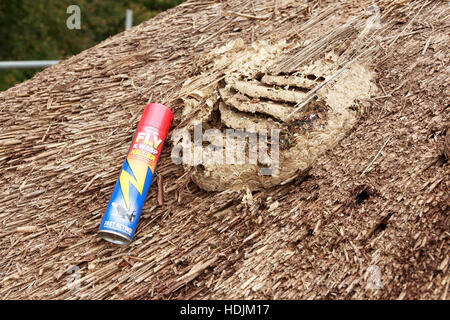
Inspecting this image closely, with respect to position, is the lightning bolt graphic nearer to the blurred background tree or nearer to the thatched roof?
the thatched roof

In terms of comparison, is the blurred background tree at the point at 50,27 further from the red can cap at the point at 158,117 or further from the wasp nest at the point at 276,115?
the wasp nest at the point at 276,115

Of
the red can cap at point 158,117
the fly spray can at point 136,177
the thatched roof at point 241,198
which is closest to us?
the thatched roof at point 241,198

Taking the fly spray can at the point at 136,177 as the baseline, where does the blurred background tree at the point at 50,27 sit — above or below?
above

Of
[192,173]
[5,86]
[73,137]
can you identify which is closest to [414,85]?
[192,173]

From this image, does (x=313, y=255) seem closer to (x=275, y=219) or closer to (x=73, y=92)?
(x=275, y=219)

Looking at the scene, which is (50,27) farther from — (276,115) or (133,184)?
(276,115)

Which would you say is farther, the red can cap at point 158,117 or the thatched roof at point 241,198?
the red can cap at point 158,117

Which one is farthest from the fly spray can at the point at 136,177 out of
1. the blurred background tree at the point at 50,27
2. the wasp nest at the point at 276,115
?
the blurred background tree at the point at 50,27

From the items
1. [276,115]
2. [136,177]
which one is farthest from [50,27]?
[276,115]

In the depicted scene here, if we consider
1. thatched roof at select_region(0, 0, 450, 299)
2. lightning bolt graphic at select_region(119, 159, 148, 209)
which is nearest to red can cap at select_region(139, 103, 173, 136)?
thatched roof at select_region(0, 0, 450, 299)
